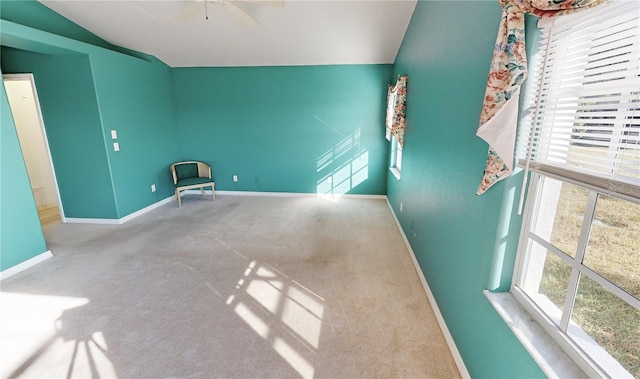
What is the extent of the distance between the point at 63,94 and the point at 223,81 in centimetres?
227

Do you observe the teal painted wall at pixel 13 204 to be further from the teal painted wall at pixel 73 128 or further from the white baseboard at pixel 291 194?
the white baseboard at pixel 291 194

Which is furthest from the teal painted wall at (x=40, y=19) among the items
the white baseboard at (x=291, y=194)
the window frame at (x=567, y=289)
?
the window frame at (x=567, y=289)

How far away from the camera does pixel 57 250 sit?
122 inches

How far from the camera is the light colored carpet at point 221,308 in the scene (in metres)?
1.65

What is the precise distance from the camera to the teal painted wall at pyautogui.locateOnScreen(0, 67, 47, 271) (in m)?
2.57

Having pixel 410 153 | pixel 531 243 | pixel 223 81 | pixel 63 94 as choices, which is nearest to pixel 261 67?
pixel 223 81

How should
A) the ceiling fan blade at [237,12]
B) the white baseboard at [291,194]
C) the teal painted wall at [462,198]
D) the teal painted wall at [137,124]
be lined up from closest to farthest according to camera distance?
the teal painted wall at [462,198], the ceiling fan blade at [237,12], the teal painted wall at [137,124], the white baseboard at [291,194]

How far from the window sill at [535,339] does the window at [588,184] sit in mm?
35

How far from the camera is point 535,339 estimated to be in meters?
1.03

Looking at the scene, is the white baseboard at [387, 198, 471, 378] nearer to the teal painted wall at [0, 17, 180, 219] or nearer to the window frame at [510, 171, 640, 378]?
the window frame at [510, 171, 640, 378]

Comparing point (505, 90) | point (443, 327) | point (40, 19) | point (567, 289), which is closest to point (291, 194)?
point (443, 327)

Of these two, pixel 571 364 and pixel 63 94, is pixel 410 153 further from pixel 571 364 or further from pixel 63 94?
pixel 63 94

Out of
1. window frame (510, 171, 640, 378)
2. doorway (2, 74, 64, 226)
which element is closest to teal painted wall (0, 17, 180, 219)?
doorway (2, 74, 64, 226)

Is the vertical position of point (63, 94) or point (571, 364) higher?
point (63, 94)
